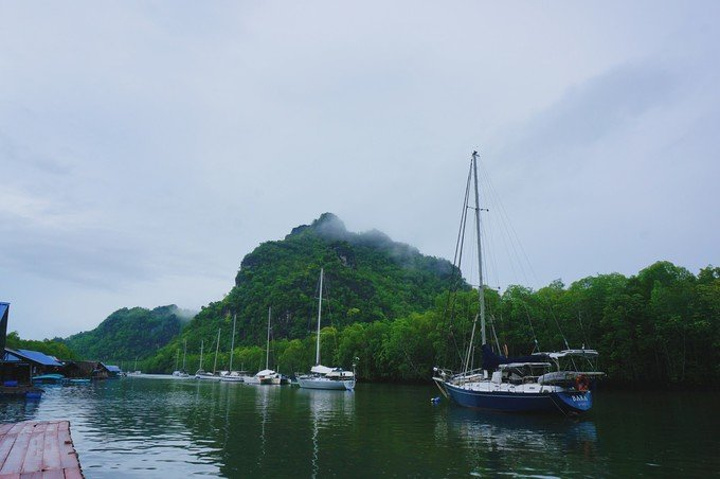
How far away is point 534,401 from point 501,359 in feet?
17.3

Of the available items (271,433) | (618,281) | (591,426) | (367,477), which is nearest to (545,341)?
(618,281)

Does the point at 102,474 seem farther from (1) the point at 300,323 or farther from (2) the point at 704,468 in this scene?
(1) the point at 300,323

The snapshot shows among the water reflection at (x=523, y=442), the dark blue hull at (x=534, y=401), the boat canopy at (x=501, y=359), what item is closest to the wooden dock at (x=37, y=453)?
the water reflection at (x=523, y=442)

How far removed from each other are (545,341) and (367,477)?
6879cm

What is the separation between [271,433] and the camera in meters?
24.7

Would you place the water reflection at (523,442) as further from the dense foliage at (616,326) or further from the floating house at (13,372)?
the floating house at (13,372)

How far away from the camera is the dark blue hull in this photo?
32.3 metres

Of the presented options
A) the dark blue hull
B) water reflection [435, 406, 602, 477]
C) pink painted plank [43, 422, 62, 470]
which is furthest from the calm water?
pink painted plank [43, 422, 62, 470]

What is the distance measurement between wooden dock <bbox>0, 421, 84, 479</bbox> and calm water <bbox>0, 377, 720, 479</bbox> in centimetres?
178

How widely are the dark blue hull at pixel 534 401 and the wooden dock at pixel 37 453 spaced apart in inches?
1104

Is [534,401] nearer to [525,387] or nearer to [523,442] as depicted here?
[525,387]

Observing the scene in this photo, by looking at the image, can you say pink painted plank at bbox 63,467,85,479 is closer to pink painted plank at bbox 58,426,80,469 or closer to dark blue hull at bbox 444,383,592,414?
pink painted plank at bbox 58,426,80,469

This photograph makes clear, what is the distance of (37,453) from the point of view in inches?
490

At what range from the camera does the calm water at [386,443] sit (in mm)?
16266
